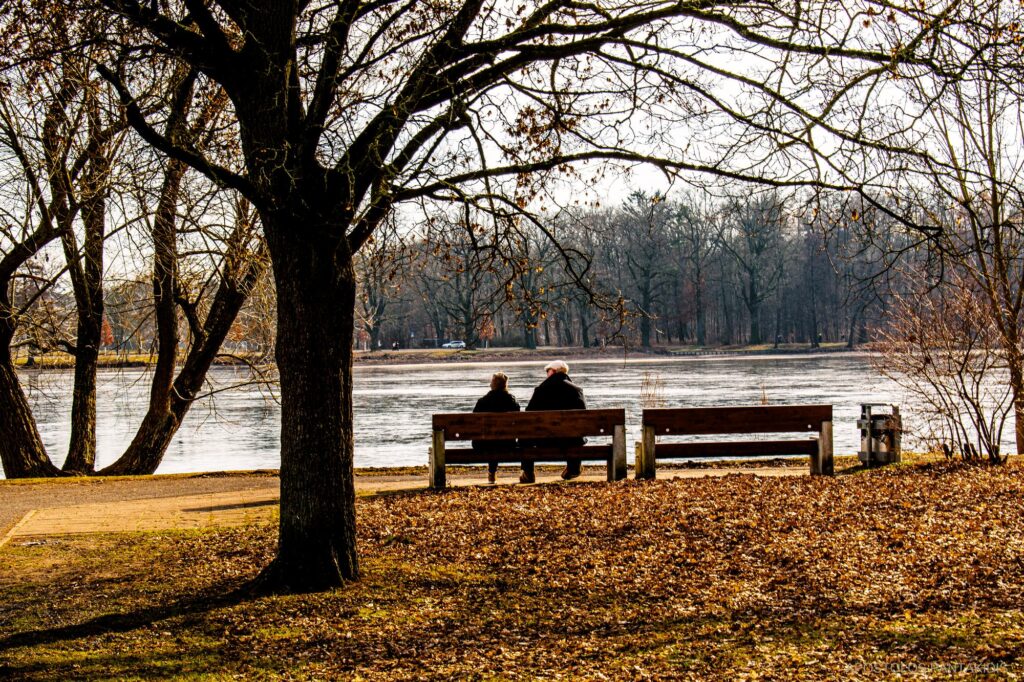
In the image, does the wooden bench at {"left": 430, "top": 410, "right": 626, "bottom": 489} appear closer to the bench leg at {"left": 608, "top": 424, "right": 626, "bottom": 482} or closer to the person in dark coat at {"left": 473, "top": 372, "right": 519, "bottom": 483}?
the bench leg at {"left": 608, "top": 424, "right": 626, "bottom": 482}

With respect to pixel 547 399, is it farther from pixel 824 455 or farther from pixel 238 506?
pixel 238 506

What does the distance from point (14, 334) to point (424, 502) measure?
31.2 feet

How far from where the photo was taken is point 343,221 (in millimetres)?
7422

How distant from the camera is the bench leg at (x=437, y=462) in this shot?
11.8 meters

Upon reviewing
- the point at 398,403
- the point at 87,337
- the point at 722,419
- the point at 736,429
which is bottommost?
the point at 398,403

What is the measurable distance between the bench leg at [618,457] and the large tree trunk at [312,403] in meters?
5.07

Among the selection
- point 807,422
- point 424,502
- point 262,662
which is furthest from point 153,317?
point 262,662

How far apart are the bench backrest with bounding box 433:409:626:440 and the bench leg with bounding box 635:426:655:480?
41 cm

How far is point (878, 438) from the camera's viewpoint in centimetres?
1324

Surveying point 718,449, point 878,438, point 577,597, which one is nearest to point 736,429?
point 718,449

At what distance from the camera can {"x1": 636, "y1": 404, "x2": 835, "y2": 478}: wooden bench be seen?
12.1 meters

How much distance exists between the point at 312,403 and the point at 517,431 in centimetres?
473

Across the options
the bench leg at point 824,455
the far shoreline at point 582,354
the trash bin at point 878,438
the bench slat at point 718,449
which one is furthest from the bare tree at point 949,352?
the far shoreline at point 582,354

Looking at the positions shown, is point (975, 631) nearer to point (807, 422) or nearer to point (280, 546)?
point (280, 546)
